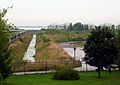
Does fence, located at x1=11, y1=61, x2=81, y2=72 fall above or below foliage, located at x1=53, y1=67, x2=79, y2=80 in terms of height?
above

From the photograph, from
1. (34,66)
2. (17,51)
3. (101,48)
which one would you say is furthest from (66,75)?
(17,51)

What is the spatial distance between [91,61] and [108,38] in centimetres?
301

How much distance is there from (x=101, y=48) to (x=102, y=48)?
0.43ft

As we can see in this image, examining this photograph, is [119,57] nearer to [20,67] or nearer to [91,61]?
[91,61]

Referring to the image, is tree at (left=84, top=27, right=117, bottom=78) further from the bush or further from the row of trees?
the bush

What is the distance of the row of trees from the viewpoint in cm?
3691

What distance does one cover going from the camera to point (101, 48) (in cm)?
3712

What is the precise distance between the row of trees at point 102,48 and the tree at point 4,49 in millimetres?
10159

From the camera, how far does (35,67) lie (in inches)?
1822

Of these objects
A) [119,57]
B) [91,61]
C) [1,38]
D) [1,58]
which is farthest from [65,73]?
[1,38]

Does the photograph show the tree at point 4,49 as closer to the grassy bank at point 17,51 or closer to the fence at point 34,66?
the grassy bank at point 17,51

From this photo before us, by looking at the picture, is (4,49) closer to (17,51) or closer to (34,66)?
(34,66)

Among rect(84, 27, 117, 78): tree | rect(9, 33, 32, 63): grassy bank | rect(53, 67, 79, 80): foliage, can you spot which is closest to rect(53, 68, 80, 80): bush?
rect(53, 67, 79, 80): foliage

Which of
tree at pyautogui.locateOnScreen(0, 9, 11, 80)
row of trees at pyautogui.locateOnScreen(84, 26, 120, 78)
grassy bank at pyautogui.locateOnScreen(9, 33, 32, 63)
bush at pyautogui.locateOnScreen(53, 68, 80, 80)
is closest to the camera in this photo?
tree at pyautogui.locateOnScreen(0, 9, 11, 80)
